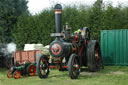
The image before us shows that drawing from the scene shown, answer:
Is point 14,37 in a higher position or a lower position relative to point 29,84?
higher

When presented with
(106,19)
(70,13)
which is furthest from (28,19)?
(106,19)

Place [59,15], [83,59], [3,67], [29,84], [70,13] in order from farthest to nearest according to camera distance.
Result: [70,13], [3,67], [83,59], [59,15], [29,84]

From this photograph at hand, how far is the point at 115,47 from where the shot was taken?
33.0ft

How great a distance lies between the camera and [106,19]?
11.3m

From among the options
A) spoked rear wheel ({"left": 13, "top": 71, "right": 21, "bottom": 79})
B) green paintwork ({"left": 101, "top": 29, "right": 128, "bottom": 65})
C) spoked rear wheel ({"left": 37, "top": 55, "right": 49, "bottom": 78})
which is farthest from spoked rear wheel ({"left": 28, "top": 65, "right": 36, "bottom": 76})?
green paintwork ({"left": 101, "top": 29, "right": 128, "bottom": 65})

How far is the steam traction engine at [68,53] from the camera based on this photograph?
21.4ft

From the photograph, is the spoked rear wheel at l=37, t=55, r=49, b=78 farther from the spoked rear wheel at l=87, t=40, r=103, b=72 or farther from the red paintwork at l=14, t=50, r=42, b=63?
the red paintwork at l=14, t=50, r=42, b=63

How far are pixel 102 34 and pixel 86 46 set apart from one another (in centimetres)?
260

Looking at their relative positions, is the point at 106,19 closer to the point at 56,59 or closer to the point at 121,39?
the point at 121,39

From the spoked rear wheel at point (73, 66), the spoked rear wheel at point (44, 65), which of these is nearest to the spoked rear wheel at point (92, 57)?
Answer: the spoked rear wheel at point (73, 66)

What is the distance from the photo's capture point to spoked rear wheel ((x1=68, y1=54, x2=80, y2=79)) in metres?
6.16

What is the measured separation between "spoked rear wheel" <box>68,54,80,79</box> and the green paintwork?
383 centimetres

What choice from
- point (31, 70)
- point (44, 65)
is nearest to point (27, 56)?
point (31, 70)

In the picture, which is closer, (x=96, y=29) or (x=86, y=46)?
(x=86, y=46)
